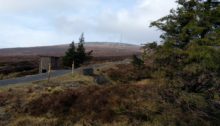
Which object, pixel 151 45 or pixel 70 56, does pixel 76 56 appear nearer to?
pixel 70 56

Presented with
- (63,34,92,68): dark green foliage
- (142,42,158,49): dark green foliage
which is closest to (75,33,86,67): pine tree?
(63,34,92,68): dark green foliage

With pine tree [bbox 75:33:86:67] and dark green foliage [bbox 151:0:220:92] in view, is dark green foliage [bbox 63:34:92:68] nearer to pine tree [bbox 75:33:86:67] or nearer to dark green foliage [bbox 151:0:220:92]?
pine tree [bbox 75:33:86:67]

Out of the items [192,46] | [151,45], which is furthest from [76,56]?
[192,46]

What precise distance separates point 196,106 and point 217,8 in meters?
4.38

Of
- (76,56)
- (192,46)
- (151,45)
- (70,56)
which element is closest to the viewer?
(192,46)

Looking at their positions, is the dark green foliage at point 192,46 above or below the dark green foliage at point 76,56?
above

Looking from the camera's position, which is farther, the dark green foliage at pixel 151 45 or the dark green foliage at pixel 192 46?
the dark green foliage at pixel 151 45

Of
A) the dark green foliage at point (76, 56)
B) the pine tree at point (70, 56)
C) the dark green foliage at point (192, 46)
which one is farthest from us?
the dark green foliage at point (76, 56)

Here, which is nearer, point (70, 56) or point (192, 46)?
point (192, 46)

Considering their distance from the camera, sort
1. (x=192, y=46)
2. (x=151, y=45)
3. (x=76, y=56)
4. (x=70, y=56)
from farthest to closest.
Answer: (x=76, y=56), (x=70, y=56), (x=151, y=45), (x=192, y=46)

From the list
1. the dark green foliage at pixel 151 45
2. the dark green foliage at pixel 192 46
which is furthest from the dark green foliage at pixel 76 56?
the dark green foliage at pixel 192 46

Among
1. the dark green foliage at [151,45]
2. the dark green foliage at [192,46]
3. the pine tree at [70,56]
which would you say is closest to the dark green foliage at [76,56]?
the pine tree at [70,56]

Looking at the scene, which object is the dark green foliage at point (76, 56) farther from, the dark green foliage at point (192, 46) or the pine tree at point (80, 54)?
the dark green foliage at point (192, 46)

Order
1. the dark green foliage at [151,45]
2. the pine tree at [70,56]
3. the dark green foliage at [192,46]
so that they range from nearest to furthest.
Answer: the dark green foliage at [192,46]
the dark green foliage at [151,45]
the pine tree at [70,56]
